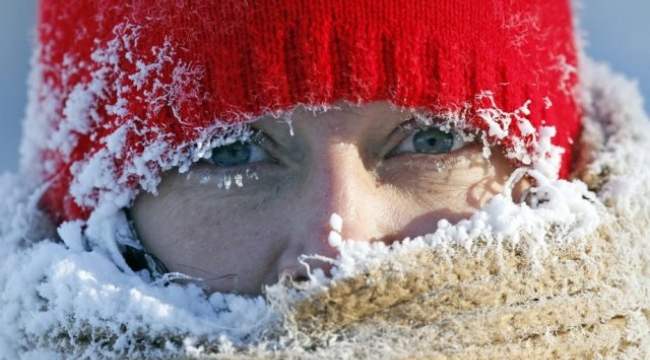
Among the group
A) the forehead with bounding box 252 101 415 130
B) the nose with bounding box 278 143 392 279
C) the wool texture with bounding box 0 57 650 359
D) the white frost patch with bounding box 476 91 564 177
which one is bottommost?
the wool texture with bounding box 0 57 650 359

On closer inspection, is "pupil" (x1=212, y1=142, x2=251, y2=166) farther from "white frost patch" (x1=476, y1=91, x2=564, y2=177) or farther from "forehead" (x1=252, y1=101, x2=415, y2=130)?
"white frost patch" (x1=476, y1=91, x2=564, y2=177)

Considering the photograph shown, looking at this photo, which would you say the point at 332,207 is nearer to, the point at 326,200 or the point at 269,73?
the point at 326,200

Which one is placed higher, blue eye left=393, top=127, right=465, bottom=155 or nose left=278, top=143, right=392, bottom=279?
blue eye left=393, top=127, right=465, bottom=155

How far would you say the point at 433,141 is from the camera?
133 cm

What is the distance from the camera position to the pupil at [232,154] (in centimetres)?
134

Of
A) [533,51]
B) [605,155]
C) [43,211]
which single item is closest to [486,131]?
[533,51]

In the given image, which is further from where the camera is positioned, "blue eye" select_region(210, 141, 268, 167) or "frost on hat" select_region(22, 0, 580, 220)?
"blue eye" select_region(210, 141, 268, 167)

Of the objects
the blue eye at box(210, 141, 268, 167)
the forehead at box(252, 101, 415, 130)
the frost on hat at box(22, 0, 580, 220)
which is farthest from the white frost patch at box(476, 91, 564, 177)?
the blue eye at box(210, 141, 268, 167)

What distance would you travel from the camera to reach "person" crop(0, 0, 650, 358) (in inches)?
45.6

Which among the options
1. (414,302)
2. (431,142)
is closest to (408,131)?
(431,142)

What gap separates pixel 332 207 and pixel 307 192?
2.2 inches

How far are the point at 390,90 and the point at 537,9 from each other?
35cm

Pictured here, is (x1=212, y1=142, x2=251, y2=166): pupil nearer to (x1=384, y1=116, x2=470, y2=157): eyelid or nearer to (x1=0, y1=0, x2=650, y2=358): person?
(x1=0, y1=0, x2=650, y2=358): person

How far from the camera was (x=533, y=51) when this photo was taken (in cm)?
138
